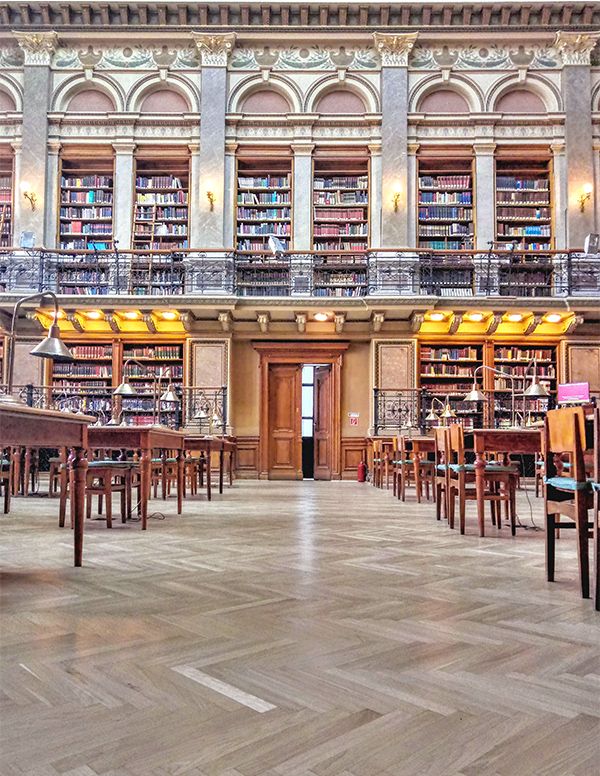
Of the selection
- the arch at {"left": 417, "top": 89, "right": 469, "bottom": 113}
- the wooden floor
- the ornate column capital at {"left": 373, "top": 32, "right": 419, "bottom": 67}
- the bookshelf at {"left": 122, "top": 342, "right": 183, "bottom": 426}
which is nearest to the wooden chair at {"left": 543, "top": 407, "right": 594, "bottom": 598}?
the wooden floor

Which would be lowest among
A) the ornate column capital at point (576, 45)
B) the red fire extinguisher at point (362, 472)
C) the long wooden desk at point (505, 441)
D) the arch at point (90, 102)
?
the red fire extinguisher at point (362, 472)

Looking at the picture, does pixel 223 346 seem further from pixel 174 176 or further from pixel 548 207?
pixel 548 207

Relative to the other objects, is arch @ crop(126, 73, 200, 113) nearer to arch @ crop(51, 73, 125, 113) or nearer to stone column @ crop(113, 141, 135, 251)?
arch @ crop(51, 73, 125, 113)

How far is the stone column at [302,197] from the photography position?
39.8 feet

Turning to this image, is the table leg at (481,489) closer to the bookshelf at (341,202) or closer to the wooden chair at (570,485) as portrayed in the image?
the wooden chair at (570,485)

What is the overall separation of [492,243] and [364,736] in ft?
37.1

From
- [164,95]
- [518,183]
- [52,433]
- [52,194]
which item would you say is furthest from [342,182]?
[52,433]

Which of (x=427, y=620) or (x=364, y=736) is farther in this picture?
(x=427, y=620)

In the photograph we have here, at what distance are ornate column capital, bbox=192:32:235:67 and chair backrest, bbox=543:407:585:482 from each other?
11591 millimetres

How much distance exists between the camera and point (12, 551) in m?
3.55

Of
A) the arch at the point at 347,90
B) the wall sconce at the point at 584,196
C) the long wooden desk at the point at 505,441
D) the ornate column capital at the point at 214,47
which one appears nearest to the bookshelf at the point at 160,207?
the ornate column capital at the point at 214,47

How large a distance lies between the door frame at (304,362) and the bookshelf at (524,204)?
3456 millimetres

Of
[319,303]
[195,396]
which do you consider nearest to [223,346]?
[195,396]

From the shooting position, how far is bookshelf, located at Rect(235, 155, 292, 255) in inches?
484
